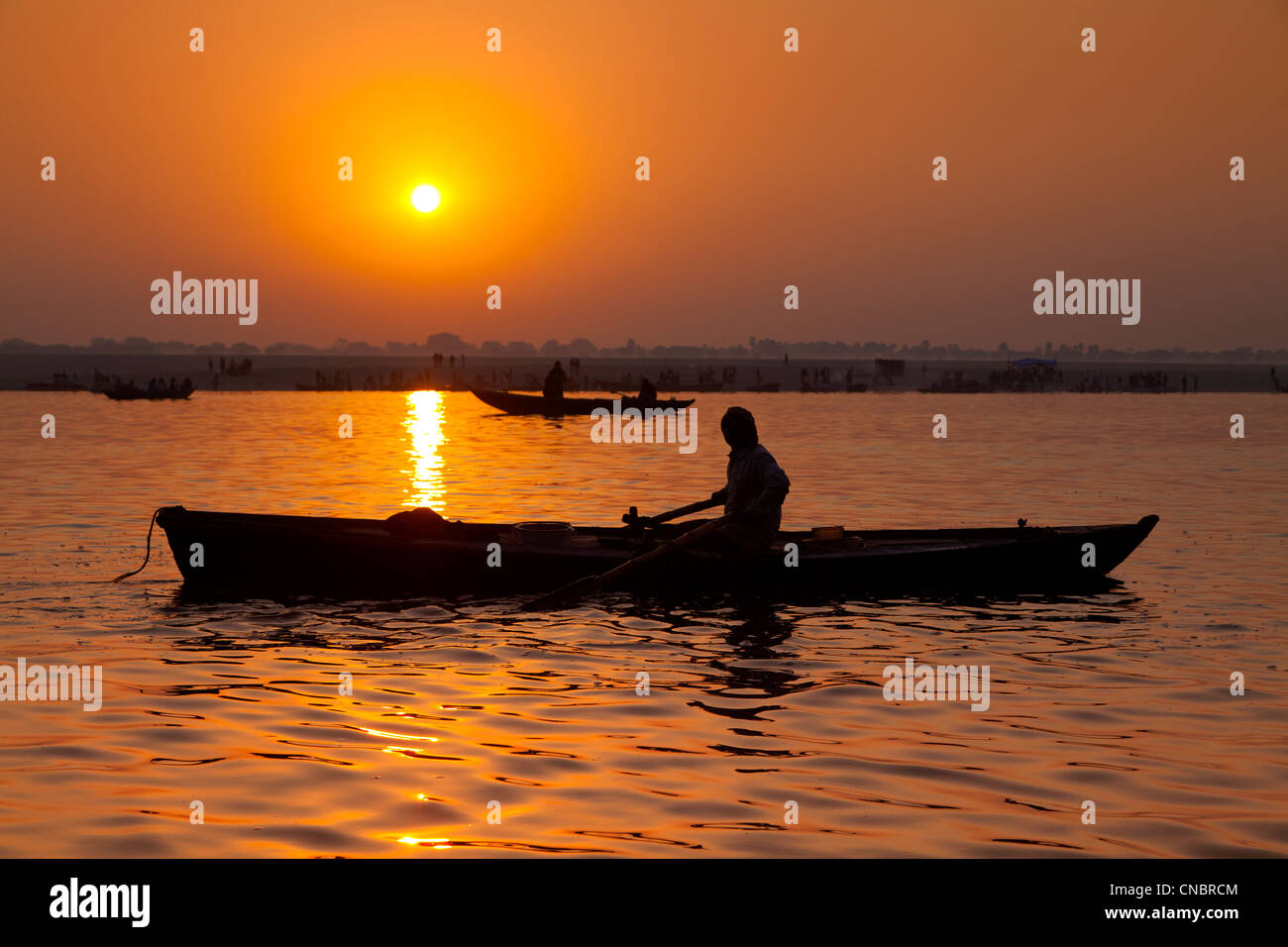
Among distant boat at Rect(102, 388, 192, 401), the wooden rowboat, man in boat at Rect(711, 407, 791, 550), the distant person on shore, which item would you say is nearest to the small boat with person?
the wooden rowboat

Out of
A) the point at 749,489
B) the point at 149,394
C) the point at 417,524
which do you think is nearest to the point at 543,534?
the point at 417,524

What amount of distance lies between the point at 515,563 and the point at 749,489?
231cm

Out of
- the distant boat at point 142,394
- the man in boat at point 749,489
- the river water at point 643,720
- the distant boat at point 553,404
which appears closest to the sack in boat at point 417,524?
the river water at point 643,720

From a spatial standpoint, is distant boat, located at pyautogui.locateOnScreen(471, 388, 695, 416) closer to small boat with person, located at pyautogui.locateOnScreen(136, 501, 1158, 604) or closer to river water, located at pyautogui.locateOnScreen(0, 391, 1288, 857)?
river water, located at pyautogui.locateOnScreen(0, 391, 1288, 857)

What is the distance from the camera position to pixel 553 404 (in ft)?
154

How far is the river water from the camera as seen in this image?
17.7ft

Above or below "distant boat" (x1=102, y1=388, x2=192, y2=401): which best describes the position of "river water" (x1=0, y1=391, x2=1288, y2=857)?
below

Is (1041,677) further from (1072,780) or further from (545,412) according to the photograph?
(545,412)

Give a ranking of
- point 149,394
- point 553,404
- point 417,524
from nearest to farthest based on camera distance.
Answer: point 417,524 → point 553,404 → point 149,394

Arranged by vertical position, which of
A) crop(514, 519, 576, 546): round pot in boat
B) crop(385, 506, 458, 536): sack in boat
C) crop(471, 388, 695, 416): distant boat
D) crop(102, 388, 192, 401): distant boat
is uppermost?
crop(102, 388, 192, 401): distant boat

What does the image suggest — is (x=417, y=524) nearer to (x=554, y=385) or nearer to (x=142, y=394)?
(x=554, y=385)

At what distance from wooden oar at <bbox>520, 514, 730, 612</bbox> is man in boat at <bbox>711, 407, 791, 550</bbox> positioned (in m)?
0.42

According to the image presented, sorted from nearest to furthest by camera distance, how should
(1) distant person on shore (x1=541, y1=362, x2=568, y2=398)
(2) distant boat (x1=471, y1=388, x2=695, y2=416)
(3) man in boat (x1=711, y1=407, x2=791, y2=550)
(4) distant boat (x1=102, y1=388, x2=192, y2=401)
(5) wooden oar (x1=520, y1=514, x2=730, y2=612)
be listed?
(5) wooden oar (x1=520, y1=514, x2=730, y2=612)
(3) man in boat (x1=711, y1=407, x2=791, y2=550)
(2) distant boat (x1=471, y1=388, x2=695, y2=416)
(1) distant person on shore (x1=541, y1=362, x2=568, y2=398)
(4) distant boat (x1=102, y1=388, x2=192, y2=401)
